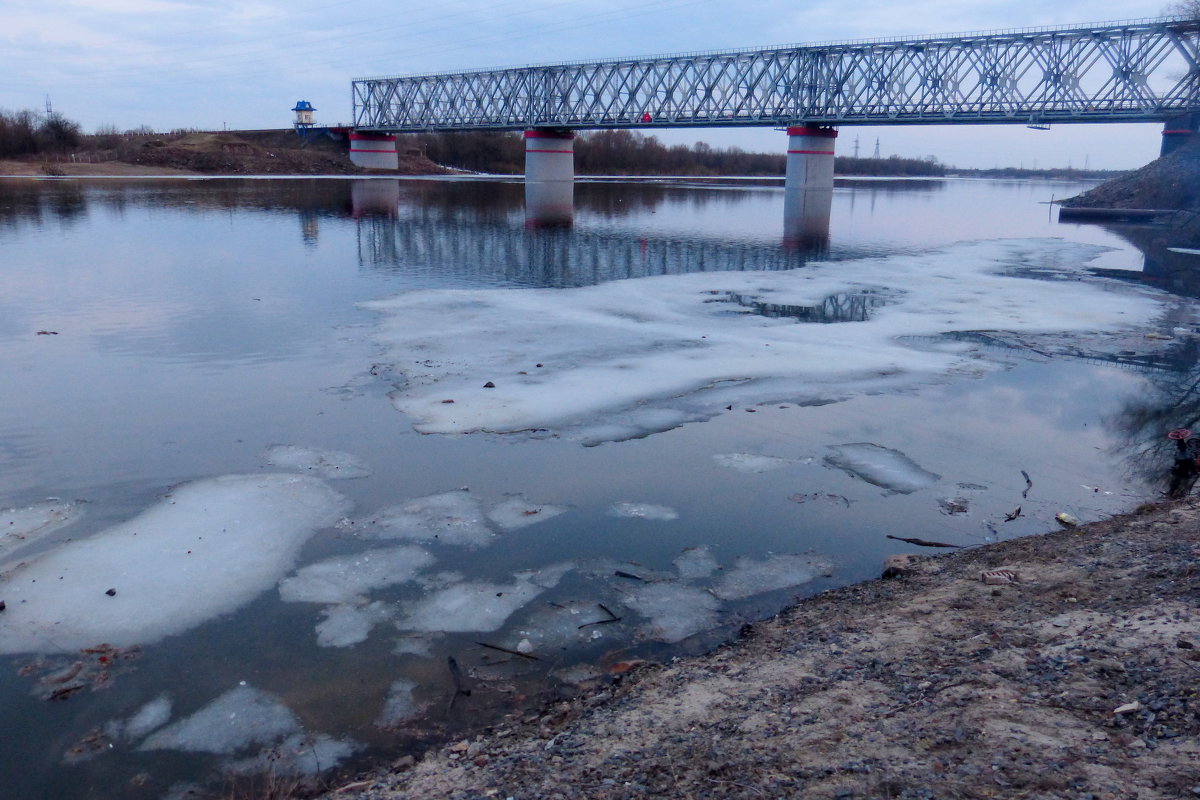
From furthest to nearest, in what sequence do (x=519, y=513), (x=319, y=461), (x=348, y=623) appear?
1. (x=319, y=461)
2. (x=519, y=513)
3. (x=348, y=623)

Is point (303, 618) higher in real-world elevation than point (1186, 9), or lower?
lower

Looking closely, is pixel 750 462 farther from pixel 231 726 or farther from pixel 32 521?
pixel 32 521

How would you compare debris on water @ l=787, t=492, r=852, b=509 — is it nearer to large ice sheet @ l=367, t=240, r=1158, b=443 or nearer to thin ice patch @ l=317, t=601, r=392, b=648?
large ice sheet @ l=367, t=240, r=1158, b=443

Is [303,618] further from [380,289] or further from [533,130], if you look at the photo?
[533,130]

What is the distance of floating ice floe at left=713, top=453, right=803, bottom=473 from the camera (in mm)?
9086

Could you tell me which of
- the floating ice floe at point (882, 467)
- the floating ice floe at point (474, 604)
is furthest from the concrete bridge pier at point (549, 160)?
the floating ice floe at point (474, 604)

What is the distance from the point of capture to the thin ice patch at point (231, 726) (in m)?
4.79

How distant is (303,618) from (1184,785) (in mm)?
5013

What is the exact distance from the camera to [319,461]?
8.88 metres

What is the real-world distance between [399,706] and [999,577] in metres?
4.14

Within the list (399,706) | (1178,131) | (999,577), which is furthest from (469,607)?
(1178,131)

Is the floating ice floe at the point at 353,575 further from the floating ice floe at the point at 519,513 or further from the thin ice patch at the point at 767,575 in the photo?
the thin ice patch at the point at 767,575

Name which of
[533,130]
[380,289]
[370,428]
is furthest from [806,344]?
[533,130]

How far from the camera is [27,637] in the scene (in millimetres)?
5688
